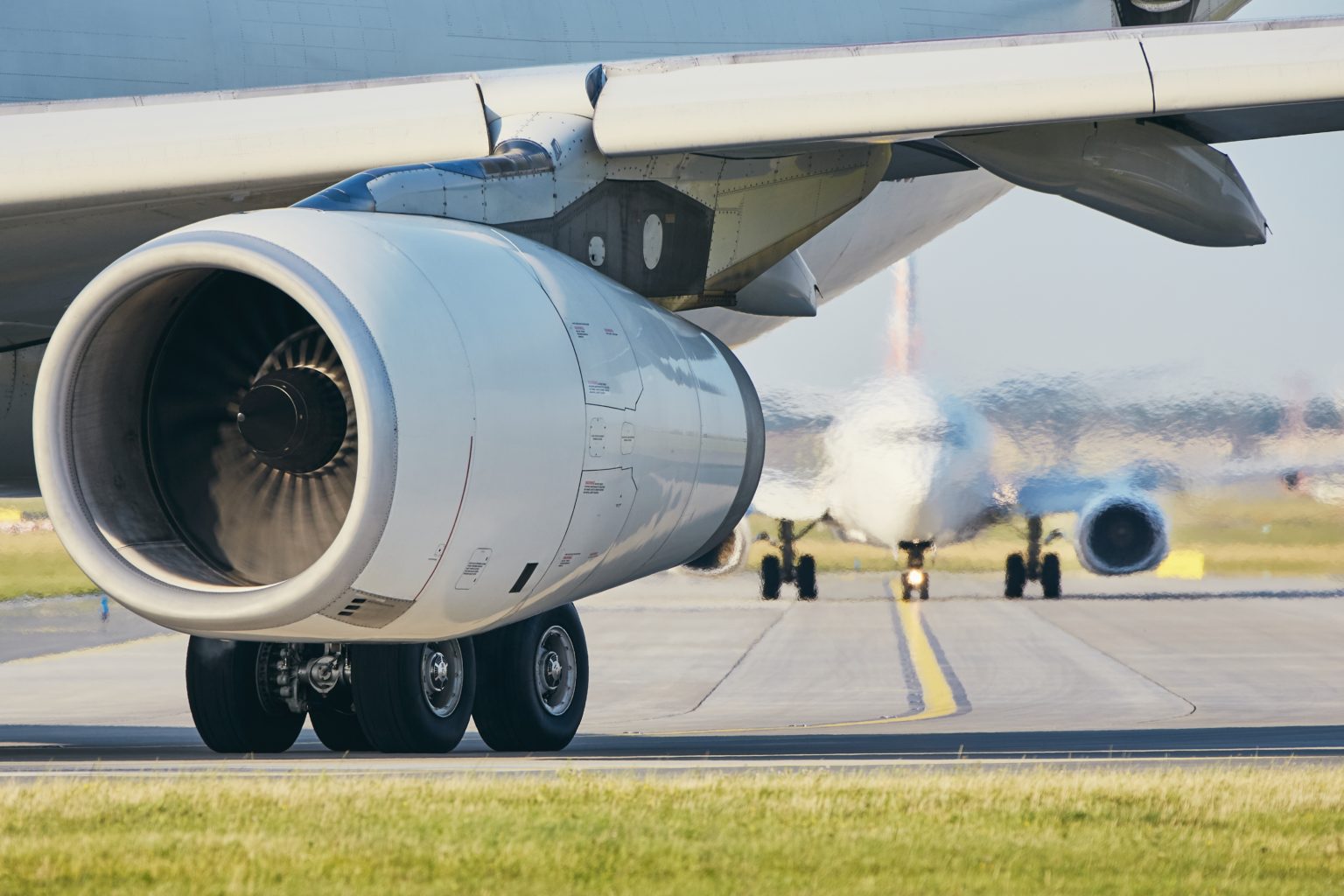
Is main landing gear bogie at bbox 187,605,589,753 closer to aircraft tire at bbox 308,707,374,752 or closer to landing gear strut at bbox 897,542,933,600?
aircraft tire at bbox 308,707,374,752

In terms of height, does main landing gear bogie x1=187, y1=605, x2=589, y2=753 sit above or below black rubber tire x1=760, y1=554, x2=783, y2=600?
above

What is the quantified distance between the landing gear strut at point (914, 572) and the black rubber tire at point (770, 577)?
218cm

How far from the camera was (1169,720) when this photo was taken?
13.6 meters

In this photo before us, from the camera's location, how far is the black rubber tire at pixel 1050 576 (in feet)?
111

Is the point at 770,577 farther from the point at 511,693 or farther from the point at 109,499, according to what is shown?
the point at 109,499

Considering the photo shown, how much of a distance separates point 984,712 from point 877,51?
7.84 meters

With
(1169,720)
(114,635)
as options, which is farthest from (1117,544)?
(1169,720)

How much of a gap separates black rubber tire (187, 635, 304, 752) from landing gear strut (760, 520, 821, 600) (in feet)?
75.2

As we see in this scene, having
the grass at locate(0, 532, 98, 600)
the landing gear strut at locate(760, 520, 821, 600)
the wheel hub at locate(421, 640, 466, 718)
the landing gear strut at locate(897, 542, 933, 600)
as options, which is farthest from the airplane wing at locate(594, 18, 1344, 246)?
the landing gear strut at locate(760, 520, 821, 600)

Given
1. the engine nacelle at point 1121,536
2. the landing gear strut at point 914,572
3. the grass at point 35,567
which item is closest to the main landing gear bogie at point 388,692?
the grass at point 35,567

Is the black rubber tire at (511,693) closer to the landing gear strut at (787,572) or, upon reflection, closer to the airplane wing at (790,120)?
the airplane wing at (790,120)

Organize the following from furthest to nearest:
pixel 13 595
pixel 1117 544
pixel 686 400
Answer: pixel 13 595, pixel 1117 544, pixel 686 400

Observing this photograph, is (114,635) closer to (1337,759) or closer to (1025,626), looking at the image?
(1025,626)

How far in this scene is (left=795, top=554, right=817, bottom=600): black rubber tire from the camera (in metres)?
33.9
